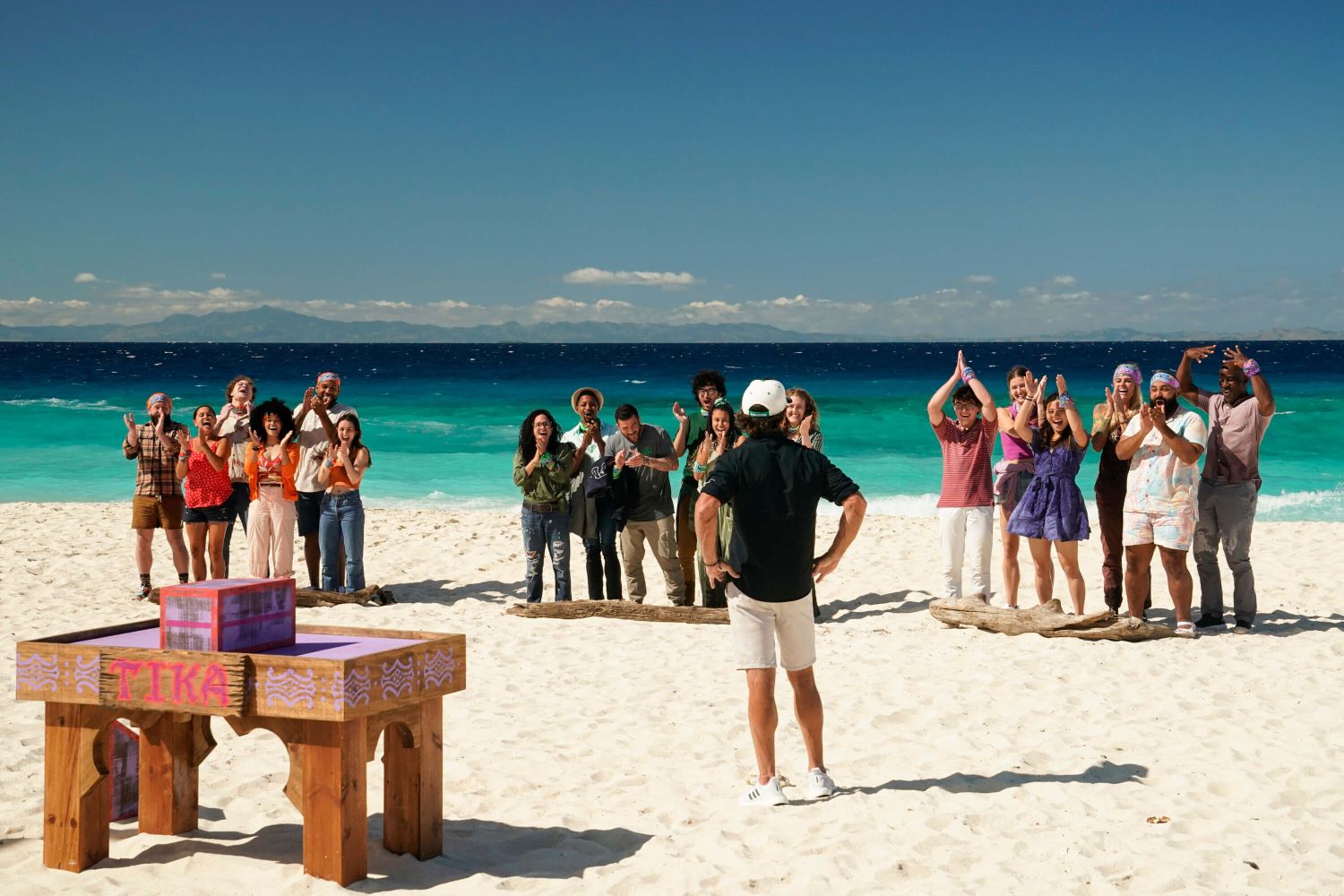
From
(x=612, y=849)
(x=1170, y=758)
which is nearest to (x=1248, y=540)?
(x=1170, y=758)

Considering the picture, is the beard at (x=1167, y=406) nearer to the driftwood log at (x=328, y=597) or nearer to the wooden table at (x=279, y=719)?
the wooden table at (x=279, y=719)

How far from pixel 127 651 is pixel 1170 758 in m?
4.37

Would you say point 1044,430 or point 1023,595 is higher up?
point 1044,430

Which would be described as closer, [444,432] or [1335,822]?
[1335,822]

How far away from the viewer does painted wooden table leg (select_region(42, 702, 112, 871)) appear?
3822 mm

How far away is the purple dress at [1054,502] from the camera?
7.65 meters

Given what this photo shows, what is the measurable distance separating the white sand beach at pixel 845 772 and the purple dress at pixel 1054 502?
761 mm

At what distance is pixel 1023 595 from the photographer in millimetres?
9469

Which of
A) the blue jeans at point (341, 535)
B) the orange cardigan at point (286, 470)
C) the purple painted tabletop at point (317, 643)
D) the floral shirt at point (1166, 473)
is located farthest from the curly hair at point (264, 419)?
the floral shirt at point (1166, 473)

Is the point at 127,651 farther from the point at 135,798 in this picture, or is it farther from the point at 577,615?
the point at 577,615

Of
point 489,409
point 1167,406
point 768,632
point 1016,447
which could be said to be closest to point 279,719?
point 768,632

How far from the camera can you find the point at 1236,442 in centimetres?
752

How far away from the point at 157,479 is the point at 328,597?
1637mm

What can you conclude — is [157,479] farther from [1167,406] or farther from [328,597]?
[1167,406]
